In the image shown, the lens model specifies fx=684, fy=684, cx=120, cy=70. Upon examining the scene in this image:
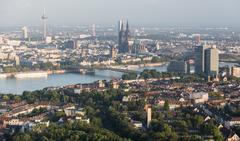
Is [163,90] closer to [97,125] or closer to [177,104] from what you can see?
[177,104]

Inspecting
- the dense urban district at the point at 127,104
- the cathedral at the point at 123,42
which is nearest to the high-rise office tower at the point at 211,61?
the dense urban district at the point at 127,104

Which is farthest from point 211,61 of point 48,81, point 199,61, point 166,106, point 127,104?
point 166,106

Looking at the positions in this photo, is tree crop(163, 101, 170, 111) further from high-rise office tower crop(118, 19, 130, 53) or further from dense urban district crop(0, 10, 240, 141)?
high-rise office tower crop(118, 19, 130, 53)

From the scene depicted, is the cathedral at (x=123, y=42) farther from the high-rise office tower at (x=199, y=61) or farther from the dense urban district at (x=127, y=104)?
the high-rise office tower at (x=199, y=61)

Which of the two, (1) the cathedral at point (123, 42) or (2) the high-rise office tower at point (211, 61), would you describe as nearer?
(2) the high-rise office tower at point (211, 61)

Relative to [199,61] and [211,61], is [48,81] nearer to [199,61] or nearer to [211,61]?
[199,61]

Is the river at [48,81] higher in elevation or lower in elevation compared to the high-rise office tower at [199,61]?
lower

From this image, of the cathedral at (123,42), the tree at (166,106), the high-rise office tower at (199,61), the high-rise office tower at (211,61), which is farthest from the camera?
the cathedral at (123,42)

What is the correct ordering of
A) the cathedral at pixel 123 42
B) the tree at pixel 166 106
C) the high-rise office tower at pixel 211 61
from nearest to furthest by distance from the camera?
the tree at pixel 166 106 → the high-rise office tower at pixel 211 61 → the cathedral at pixel 123 42
